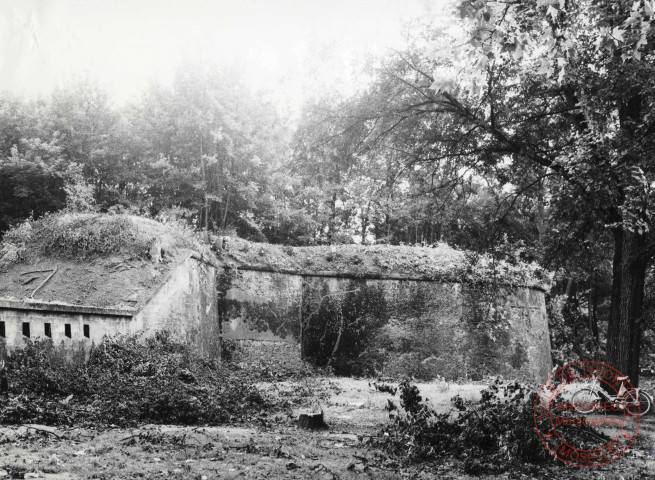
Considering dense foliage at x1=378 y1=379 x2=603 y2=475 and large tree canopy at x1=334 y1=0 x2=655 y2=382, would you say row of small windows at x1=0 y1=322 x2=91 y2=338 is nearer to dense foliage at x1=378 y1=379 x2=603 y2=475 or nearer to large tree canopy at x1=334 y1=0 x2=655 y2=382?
dense foliage at x1=378 y1=379 x2=603 y2=475

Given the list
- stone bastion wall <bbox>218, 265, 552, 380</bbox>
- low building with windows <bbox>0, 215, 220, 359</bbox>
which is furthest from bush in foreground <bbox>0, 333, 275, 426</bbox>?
stone bastion wall <bbox>218, 265, 552, 380</bbox>

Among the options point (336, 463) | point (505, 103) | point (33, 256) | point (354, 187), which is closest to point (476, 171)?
point (505, 103)

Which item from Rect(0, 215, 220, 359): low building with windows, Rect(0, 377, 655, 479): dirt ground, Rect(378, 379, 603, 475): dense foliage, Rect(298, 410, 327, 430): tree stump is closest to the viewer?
Rect(0, 377, 655, 479): dirt ground

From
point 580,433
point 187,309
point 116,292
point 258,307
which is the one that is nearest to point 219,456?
point 580,433

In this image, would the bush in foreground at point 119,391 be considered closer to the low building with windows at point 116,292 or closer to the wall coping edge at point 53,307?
the low building with windows at point 116,292

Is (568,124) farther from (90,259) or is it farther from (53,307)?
(90,259)

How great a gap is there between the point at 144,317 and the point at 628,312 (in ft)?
26.9

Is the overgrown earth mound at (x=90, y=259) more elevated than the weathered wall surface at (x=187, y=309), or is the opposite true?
the overgrown earth mound at (x=90, y=259)

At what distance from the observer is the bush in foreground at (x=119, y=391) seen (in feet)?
20.4

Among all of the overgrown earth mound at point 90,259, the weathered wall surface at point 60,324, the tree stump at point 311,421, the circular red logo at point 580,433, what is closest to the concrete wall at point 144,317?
the weathered wall surface at point 60,324

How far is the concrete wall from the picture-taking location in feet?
25.2

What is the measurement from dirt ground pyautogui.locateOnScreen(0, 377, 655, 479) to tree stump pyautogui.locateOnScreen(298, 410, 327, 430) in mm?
128

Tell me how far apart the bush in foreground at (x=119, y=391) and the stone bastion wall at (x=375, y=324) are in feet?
14.1

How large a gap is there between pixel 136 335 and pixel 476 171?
6.87 metres
